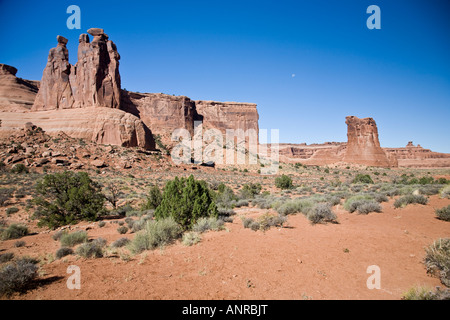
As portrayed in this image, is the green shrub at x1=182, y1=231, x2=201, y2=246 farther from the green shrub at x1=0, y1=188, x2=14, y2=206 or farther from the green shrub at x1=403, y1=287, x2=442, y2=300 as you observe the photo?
the green shrub at x1=0, y1=188, x2=14, y2=206

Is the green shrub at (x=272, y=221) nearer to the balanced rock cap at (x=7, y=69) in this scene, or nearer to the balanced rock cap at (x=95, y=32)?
the balanced rock cap at (x=95, y=32)

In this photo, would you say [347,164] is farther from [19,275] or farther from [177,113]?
[19,275]

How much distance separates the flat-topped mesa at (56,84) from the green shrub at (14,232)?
41.9 meters

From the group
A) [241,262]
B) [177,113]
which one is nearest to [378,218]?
[241,262]

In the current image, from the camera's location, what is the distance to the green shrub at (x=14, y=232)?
10.1 m

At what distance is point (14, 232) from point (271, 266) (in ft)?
42.5

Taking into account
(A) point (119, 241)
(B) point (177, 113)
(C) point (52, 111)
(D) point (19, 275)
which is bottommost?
(A) point (119, 241)

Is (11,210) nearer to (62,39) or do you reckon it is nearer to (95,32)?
(95,32)

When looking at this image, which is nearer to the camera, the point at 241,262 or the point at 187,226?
the point at 241,262

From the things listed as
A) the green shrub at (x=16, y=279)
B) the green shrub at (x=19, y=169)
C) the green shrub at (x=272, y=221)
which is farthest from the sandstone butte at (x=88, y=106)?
the green shrub at (x=16, y=279)

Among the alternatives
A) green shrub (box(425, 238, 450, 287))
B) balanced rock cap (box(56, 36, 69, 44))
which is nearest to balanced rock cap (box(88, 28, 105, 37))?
balanced rock cap (box(56, 36, 69, 44))

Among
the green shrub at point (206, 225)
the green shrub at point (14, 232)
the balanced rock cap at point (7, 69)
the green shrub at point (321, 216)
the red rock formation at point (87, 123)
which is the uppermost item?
the balanced rock cap at point (7, 69)

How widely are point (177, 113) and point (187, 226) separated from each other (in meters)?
65.0
